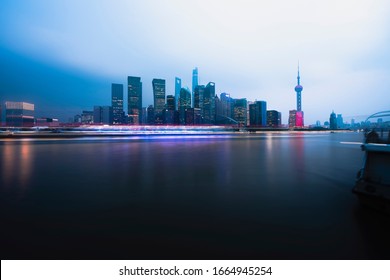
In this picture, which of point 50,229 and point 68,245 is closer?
point 68,245

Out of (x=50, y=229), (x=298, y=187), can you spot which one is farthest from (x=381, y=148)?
(x=50, y=229)

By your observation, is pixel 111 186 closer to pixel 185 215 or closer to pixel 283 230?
pixel 185 215

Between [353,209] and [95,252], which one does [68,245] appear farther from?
[353,209]

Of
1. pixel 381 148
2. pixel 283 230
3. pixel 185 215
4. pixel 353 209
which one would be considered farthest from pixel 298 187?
pixel 185 215

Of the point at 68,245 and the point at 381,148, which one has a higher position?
the point at 381,148

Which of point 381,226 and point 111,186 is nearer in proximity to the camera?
point 381,226

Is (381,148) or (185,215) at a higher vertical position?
(381,148)

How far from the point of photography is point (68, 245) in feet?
14.8

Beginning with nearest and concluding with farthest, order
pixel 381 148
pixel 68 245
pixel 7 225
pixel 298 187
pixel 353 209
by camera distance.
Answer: pixel 68 245
pixel 7 225
pixel 381 148
pixel 353 209
pixel 298 187

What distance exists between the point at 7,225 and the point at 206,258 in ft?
18.0

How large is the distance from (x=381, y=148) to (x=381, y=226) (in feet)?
7.42

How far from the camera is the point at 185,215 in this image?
626 cm
